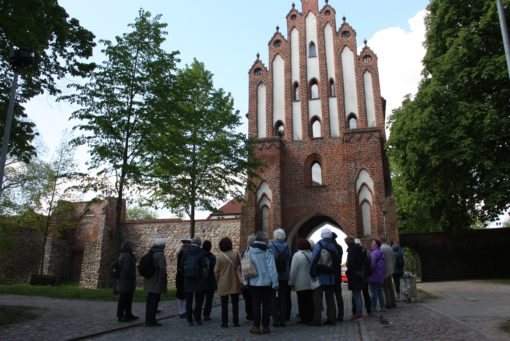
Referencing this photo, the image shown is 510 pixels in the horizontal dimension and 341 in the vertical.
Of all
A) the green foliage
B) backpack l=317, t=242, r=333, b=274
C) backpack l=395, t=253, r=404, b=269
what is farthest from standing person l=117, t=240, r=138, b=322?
the green foliage

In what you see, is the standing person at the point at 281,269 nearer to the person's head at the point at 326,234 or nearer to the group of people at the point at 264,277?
the group of people at the point at 264,277

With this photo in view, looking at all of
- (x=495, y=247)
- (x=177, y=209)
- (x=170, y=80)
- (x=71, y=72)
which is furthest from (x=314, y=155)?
(x=71, y=72)

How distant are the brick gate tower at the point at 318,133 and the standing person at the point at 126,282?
1263 cm

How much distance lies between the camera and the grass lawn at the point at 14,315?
7.91 m

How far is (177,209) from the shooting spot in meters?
18.4

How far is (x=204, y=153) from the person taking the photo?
18234 mm

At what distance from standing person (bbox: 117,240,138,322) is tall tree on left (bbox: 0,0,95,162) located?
517 centimetres

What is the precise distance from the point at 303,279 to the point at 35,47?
26.3ft

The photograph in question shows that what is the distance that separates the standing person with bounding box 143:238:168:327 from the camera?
811cm

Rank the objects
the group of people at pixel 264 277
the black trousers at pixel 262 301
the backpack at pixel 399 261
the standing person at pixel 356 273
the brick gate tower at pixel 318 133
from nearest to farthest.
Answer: the black trousers at pixel 262 301
the group of people at pixel 264 277
the standing person at pixel 356 273
the backpack at pixel 399 261
the brick gate tower at pixel 318 133

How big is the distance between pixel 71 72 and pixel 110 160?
126 inches

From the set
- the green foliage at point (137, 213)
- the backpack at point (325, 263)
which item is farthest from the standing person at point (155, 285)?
the green foliage at point (137, 213)

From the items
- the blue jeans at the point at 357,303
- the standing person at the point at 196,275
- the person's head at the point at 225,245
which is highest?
the person's head at the point at 225,245

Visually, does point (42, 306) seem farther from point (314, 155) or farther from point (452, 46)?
point (452, 46)
